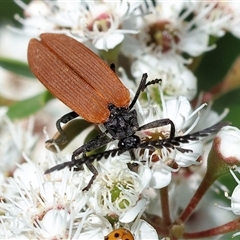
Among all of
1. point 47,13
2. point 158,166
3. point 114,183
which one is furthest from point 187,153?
point 47,13

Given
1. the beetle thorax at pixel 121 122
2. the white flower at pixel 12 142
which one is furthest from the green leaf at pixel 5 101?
the beetle thorax at pixel 121 122

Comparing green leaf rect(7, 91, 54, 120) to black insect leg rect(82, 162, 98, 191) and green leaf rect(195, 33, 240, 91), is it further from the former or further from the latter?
green leaf rect(195, 33, 240, 91)

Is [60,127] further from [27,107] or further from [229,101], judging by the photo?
[229,101]

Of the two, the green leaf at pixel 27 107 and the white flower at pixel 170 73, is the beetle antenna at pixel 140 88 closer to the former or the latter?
the white flower at pixel 170 73

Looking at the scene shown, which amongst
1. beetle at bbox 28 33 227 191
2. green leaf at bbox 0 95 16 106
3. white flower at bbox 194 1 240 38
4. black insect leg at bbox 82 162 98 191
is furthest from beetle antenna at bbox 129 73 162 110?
green leaf at bbox 0 95 16 106

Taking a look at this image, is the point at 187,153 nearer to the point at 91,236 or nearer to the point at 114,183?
the point at 114,183

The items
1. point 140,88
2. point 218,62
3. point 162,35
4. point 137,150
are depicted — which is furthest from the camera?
point 218,62

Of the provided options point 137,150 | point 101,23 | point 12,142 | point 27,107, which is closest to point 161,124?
point 137,150
